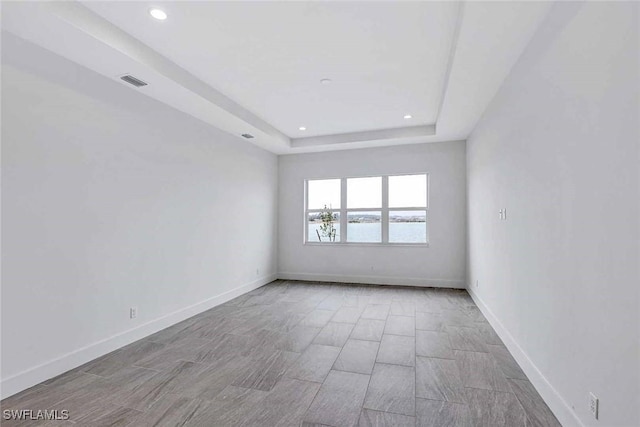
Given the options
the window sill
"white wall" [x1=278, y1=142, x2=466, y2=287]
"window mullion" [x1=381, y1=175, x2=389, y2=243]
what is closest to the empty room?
"white wall" [x1=278, y1=142, x2=466, y2=287]

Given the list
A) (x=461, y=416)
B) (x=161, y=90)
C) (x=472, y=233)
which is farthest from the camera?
(x=472, y=233)

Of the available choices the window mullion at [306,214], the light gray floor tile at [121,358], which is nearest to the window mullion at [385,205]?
the window mullion at [306,214]

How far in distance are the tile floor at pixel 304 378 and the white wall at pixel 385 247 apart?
1772mm

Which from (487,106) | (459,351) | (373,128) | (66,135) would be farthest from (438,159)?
(66,135)

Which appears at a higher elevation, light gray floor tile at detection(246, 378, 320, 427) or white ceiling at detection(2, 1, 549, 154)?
white ceiling at detection(2, 1, 549, 154)

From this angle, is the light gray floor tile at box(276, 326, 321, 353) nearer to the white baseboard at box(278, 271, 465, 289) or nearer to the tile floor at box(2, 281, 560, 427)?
the tile floor at box(2, 281, 560, 427)

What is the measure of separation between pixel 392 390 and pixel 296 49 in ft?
9.48

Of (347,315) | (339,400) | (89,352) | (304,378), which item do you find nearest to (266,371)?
(304,378)

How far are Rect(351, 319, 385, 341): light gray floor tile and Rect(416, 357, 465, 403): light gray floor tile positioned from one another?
0.62 metres

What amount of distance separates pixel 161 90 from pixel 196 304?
261cm

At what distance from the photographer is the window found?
5906mm

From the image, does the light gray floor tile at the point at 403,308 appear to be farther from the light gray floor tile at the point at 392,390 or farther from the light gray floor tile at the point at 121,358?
the light gray floor tile at the point at 121,358

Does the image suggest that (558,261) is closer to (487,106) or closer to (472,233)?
(487,106)

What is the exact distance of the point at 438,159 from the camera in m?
5.66
